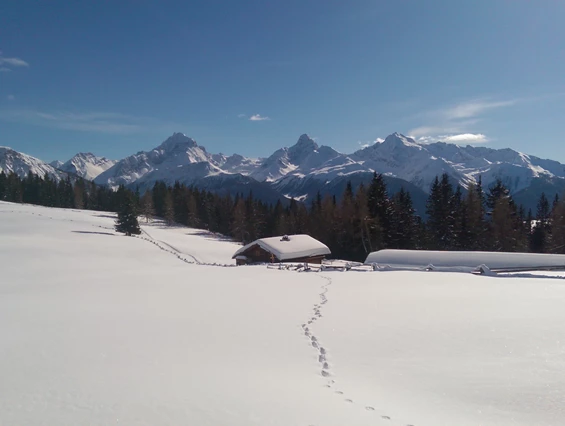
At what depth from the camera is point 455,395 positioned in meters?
6.24

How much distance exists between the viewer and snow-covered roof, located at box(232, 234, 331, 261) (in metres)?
40.6

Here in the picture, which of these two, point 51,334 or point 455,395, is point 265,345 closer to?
point 455,395

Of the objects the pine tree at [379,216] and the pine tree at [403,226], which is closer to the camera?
the pine tree at [379,216]

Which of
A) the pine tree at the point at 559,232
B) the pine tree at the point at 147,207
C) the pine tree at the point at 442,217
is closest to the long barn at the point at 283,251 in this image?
the pine tree at the point at 442,217

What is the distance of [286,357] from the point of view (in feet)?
27.3

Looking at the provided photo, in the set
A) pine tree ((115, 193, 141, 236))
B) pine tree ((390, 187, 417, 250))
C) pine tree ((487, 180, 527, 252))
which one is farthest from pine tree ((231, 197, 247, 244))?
pine tree ((487, 180, 527, 252))

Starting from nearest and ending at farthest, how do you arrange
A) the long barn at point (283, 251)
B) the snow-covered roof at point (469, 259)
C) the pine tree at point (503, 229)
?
the snow-covered roof at point (469, 259) < the long barn at point (283, 251) < the pine tree at point (503, 229)

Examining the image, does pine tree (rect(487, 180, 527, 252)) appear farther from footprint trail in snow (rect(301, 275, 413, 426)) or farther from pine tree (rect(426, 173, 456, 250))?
footprint trail in snow (rect(301, 275, 413, 426))

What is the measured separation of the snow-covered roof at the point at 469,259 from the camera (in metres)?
25.5

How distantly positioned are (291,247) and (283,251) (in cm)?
167

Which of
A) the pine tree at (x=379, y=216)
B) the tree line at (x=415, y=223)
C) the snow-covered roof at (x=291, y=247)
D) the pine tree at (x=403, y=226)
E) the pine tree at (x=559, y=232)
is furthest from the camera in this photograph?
the pine tree at (x=403, y=226)

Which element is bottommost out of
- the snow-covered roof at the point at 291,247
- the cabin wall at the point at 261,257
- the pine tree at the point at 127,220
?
the cabin wall at the point at 261,257

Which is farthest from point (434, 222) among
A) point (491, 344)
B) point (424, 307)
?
point (491, 344)

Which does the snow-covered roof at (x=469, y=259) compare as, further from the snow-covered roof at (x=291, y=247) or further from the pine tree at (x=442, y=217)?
the pine tree at (x=442, y=217)
